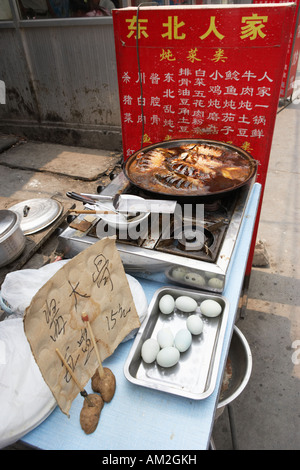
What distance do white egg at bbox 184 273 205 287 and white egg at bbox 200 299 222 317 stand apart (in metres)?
0.12

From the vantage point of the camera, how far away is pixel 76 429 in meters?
1.29

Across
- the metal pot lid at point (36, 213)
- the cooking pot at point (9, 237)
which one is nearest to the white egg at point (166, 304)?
the cooking pot at point (9, 237)

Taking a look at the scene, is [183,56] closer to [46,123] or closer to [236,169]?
[236,169]

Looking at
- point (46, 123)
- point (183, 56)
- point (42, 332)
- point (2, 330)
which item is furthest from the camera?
point (46, 123)

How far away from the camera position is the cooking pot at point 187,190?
2.00 metres

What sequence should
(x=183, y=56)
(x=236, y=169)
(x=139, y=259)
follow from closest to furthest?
(x=139, y=259) → (x=236, y=169) → (x=183, y=56)

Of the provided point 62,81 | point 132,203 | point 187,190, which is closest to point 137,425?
point 132,203

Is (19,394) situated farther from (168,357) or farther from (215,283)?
(215,283)

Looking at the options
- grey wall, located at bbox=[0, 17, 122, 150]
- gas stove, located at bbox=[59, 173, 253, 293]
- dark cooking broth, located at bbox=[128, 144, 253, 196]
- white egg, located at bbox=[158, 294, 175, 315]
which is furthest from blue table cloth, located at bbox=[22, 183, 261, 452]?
grey wall, located at bbox=[0, 17, 122, 150]

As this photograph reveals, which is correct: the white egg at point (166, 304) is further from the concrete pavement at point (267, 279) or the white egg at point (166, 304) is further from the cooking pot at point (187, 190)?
the concrete pavement at point (267, 279)

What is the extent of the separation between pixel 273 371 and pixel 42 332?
7.90 ft

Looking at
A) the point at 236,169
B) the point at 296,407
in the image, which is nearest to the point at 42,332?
the point at 236,169

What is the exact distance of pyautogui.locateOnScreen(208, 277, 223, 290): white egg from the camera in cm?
172

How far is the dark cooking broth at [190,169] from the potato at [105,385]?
3.76 feet
